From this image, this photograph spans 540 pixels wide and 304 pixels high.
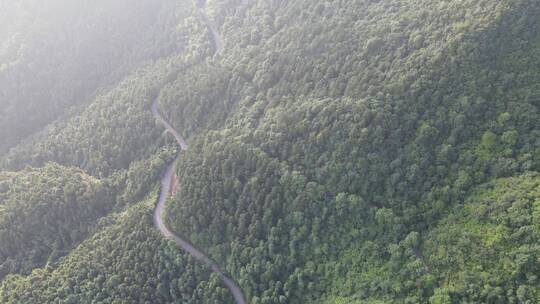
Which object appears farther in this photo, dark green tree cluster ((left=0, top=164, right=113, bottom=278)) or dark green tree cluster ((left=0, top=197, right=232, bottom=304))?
dark green tree cluster ((left=0, top=164, right=113, bottom=278))

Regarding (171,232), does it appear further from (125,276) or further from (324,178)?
(324,178)

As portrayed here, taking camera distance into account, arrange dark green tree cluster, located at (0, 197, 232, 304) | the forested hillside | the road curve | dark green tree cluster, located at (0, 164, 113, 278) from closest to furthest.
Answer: the forested hillside → dark green tree cluster, located at (0, 197, 232, 304) → the road curve → dark green tree cluster, located at (0, 164, 113, 278)

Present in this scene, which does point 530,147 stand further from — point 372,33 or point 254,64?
point 254,64

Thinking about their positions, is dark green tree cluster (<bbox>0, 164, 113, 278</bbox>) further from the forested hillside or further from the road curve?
the road curve

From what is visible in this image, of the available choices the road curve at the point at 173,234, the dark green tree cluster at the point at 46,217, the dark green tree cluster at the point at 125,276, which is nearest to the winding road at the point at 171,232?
the road curve at the point at 173,234

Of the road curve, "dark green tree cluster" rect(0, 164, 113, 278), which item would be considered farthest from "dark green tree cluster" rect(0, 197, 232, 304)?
"dark green tree cluster" rect(0, 164, 113, 278)

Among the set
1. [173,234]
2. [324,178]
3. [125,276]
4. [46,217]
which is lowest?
[324,178]

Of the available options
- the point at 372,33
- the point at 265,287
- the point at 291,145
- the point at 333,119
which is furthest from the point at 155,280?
the point at 372,33

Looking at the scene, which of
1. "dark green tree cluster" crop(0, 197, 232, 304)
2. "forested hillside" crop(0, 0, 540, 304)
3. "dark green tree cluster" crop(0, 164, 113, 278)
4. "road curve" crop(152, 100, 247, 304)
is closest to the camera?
"forested hillside" crop(0, 0, 540, 304)

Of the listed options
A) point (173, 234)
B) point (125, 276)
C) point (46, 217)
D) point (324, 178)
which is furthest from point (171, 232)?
point (324, 178)
